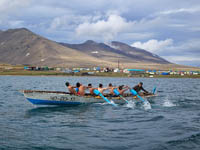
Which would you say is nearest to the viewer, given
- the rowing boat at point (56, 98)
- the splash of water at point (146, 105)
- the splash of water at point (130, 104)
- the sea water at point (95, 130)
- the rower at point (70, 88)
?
the sea water at point (95, 130)

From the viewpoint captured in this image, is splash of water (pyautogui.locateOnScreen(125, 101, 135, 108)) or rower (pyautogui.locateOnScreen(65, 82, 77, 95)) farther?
splash of water (pyautogui.locateOnScreen(125, 101, 135, 108))

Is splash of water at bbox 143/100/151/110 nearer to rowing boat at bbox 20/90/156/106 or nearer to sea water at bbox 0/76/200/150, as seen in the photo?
sea water at bbox 0/76/200/150

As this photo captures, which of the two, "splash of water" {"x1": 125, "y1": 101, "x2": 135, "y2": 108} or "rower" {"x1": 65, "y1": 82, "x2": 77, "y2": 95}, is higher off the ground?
"rower" {"x1": 65, "y1": 82, "x2": 77, "y2": 95}

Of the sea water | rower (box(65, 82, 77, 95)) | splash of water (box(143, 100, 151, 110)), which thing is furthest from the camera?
splash of water (box(143, 100, 151, 110))

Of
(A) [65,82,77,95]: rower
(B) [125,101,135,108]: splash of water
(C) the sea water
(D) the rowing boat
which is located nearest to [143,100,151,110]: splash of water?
(B) [125,101,135,108]: splash of water

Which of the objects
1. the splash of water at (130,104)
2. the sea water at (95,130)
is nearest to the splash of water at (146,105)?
the splash of water at (130,104)

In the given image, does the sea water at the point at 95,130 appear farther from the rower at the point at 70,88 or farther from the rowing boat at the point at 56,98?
the rower at the point at 70,88

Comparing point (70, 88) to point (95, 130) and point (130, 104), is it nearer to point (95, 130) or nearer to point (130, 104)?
point (130, 104)

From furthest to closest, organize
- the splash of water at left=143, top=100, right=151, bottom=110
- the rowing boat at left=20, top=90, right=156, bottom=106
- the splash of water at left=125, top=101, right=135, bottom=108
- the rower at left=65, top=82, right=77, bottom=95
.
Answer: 1. the splash of water at left=125, top=101, right=135, bottom=108
2. the splash of water at left=143, top=100, right=151, bottom=110
3. the rower at left=65, top=82, right=77, bottom=95
4. the rowing boat at left=20, top=90, right=156, bottom=106

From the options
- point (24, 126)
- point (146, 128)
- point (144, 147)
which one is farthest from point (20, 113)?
point (144, 147)

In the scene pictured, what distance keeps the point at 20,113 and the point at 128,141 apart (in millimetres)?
13456

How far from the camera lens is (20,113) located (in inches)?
990

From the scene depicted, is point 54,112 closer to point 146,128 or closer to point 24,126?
point 24,126

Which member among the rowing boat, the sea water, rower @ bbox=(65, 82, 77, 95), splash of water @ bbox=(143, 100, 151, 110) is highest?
rower @ bbox=(65, 82, 77, 95)
